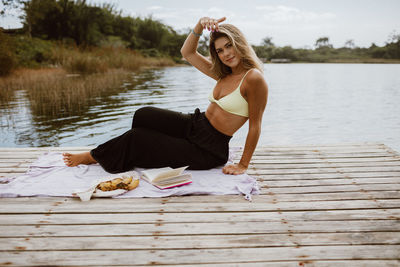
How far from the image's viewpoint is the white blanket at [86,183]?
2211mm

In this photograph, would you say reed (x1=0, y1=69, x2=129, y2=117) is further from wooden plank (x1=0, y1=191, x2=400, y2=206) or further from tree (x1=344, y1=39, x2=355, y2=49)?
tree (x1=344, y1=39, x2=355, y2=49)

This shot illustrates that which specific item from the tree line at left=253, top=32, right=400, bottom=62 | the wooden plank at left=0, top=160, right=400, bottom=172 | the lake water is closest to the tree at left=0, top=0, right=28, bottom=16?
the lake water

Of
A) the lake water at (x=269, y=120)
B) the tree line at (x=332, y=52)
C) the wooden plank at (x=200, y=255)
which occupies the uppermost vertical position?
the tree line at (x=332, y=52)

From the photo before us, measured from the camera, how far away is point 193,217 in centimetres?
189

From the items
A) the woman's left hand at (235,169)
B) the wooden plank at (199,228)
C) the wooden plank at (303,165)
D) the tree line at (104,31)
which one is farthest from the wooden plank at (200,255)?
the tree line at (104,31)

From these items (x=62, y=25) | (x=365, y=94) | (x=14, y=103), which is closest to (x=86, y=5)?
(x=62, y=25)

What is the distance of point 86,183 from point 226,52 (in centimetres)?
154

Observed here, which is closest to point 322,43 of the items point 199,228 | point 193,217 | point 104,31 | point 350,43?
point 350,43

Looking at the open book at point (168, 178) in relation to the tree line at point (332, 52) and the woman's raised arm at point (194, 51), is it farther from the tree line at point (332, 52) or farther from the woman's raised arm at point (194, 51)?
the tree line at point (332, 52)

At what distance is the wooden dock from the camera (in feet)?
4.96

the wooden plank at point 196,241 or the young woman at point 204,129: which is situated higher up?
the young woman at point 204,129

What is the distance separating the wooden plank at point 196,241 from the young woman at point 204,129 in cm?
91

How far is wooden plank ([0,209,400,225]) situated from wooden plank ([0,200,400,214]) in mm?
49

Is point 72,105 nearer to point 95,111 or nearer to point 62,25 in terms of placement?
point 95,111
